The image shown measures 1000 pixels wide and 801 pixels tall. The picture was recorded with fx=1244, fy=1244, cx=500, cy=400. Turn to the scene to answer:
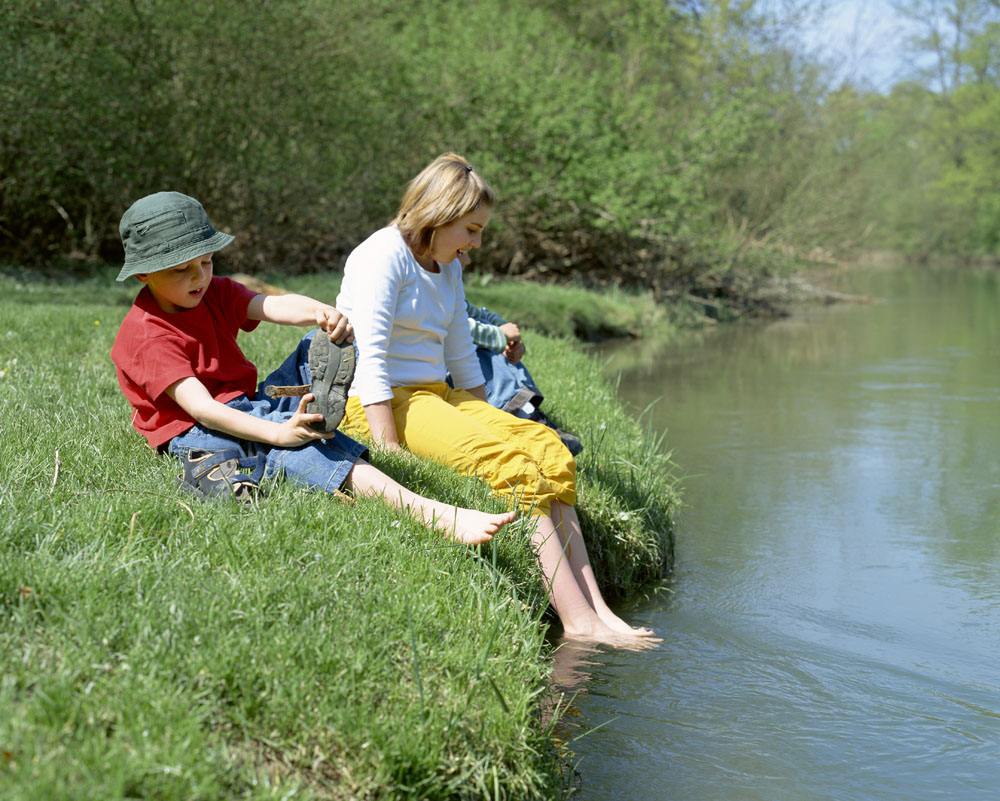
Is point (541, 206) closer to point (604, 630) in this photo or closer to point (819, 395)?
point (819, 395)

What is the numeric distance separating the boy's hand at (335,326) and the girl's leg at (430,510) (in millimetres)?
429

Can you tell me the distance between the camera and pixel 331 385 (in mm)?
3998

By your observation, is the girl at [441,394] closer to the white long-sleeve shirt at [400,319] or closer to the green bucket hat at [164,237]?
the white long-sleeve shirt at [400,319]

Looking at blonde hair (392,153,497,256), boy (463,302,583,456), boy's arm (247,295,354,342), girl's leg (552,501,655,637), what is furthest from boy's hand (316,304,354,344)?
boy (463,302,583,456)

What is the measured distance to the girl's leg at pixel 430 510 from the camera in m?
3.96

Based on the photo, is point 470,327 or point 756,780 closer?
point 756,780

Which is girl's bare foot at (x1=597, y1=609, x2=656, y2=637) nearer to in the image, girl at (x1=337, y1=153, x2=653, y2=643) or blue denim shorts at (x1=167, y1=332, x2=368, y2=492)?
girl at (x1=337, y1=153, x2=653, y2=643)

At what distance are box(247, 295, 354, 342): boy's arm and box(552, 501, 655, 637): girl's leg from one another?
112 cm

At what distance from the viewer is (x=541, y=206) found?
22.3 m

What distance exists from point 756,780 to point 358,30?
705 inches

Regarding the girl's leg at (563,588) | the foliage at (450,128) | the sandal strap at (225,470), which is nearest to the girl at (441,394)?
the girl's leg at (563,588)

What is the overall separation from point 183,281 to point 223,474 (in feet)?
2.37

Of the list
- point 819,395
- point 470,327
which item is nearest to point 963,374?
point 819,395

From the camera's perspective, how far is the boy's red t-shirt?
423 cm
